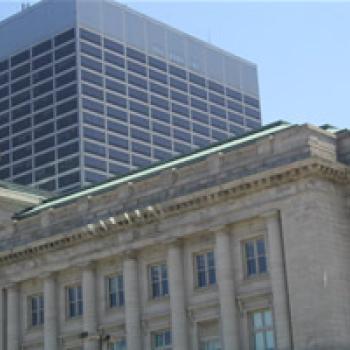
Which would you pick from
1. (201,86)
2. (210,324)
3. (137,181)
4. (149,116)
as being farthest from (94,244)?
(201,86)

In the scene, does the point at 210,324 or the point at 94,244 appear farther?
the point at 94,244

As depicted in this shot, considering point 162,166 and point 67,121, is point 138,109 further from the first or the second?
point 162,166

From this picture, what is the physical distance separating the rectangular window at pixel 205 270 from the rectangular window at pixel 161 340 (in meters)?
3.48

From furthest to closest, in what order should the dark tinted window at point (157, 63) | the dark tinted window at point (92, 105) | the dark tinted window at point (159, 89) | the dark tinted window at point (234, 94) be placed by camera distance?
1. the dark tinted window at point (234, 94)
2. the dark tinted window at point (157, 63)
3. the dark tinted window at point (159, 89)
4. the dark tinted window at point (92, 105)

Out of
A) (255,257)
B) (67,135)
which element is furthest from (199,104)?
(255,257)

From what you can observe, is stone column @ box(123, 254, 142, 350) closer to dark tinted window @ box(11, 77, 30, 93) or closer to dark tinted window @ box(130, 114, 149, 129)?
dark tinted window @ box(130, 114, 149, 129)

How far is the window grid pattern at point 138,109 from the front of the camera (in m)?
156

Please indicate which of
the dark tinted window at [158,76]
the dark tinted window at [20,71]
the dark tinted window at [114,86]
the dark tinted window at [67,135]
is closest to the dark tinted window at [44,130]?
the dark tinted window at [67,135]

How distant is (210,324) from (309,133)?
1189 centimetres

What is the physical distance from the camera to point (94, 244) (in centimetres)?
6019

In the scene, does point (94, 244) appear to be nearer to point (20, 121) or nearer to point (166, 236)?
point (166, 236)

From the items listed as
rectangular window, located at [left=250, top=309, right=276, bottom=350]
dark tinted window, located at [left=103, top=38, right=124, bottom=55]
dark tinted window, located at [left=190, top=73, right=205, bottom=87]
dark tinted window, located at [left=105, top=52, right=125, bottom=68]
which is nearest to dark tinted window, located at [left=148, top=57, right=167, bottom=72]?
dark tinted window, located at [left=103, top=38, right=124, bottom=55]

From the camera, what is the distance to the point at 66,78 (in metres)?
161

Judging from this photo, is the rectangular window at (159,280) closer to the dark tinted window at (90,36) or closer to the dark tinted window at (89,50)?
the dark tinted window at (89,50)
